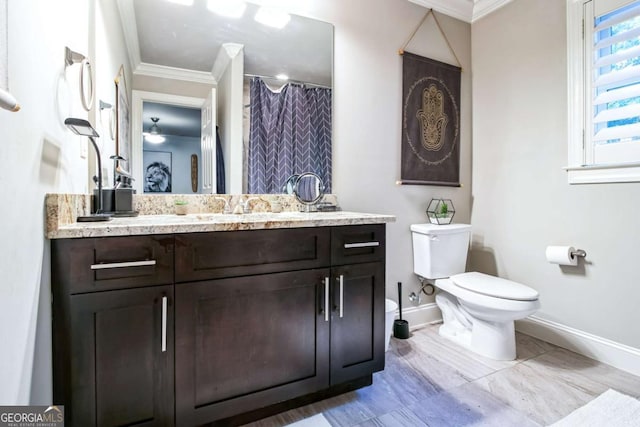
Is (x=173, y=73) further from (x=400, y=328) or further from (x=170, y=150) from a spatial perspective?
(x=400, y=328)

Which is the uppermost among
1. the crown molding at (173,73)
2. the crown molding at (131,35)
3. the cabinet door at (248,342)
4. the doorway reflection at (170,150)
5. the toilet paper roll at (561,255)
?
the crown molding at (131,35)

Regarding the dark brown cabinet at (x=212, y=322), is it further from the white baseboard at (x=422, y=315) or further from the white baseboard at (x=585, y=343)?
the white baseboard at (x=585, y=343)

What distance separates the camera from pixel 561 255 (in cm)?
208

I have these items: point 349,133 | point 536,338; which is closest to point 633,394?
point 536,338

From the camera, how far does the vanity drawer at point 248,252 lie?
1.22 meters

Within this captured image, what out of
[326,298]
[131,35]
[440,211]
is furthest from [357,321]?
[131,35]

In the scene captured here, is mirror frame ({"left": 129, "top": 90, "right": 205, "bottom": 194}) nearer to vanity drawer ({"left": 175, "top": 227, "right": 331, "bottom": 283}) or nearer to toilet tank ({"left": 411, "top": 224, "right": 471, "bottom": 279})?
vanity drawer ({"left": 175, "top": 227, "right": 331, "bottom": 283})

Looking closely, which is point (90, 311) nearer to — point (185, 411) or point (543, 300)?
point (185, 411)

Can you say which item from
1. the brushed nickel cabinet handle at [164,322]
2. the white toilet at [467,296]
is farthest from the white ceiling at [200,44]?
the white toilet at [467,296]

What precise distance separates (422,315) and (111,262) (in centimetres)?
220

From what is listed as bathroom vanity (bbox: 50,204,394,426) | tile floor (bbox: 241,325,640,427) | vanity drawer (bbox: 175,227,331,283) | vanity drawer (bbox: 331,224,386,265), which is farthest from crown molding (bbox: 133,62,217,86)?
tile floor (bbox: 241,325,640,427)

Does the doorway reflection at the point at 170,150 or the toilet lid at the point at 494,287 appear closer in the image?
the doorway reflection at the point at 170,150

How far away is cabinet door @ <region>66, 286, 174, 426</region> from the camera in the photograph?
108 cm

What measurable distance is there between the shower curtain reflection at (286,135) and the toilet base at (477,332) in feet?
4.26
